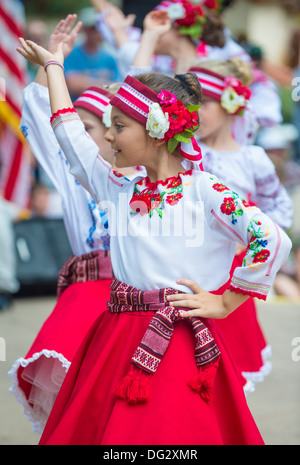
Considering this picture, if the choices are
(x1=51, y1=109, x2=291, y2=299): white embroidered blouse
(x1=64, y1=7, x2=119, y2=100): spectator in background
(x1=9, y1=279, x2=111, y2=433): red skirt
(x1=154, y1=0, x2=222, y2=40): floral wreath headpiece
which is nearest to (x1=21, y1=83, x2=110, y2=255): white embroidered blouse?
(x1=9, y1=279, x2=111, y2=433): red skirt

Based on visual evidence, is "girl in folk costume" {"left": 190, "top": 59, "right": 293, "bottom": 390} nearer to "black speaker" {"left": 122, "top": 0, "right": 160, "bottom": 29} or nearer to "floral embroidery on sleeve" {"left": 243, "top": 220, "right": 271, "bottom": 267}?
"floral embroidery on sleeve" {"left": 243, "top": 220, "right": 271, "bottom": 267}

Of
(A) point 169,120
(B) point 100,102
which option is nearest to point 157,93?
(A) point 169,120

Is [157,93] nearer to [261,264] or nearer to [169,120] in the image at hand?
[169,120]

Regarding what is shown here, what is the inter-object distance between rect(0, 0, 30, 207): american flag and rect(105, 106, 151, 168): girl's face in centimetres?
583

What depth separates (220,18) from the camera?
17.9 ft

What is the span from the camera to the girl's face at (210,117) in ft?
13.4

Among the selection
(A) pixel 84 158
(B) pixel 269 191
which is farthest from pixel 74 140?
(B) pixel 269 191

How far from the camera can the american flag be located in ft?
27.5

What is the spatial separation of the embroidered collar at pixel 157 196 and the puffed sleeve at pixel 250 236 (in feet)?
0.40

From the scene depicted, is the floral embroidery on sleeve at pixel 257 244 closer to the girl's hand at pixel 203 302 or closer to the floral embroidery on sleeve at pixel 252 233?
the floral embroidery on sleeve at pixel 252 233

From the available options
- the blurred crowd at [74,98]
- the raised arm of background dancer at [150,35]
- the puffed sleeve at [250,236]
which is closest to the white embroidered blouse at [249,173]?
the raised arm of background dancer at [150,35]

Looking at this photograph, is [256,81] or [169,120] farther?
[256,81]

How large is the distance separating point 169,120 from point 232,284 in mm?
596

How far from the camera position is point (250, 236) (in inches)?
95.3
